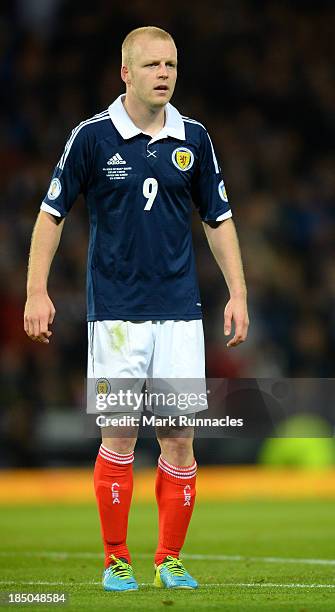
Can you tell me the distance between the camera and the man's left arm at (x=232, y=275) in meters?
6.07

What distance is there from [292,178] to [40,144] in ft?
10.9

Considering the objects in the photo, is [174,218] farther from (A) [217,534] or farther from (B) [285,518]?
(B) [285,518]

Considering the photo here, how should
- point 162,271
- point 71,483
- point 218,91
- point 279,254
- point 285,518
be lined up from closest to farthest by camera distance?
1. point 162,271
2. point 285,518
3. point 71,483
4. point 279,254
5. point 218,91

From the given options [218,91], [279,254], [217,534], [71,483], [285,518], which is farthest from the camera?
[218,91]

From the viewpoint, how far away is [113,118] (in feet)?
19.9

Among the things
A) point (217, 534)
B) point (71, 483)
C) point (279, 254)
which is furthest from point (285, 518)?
point (279, 254)

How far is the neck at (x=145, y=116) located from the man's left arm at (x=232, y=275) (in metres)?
0.53

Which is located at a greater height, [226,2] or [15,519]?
[226,2]

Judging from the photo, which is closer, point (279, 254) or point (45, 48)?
point (279, 254)

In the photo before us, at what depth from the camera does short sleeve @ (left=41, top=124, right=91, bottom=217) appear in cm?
599

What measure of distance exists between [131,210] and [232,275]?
0.56 metres

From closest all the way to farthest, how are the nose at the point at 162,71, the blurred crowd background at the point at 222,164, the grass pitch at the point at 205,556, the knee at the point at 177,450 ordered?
1. the grass pitch at the point at 205,556
2. the nose at the point at 162,71
3. the knee at the point at 177,450
4. the blurred crowd background at the point at 222,164

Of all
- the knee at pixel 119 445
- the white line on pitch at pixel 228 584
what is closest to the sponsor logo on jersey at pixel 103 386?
the knee at pixel 119 445

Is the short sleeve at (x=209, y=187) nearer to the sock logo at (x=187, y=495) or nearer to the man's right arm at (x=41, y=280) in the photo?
the man's right arm at (x=41, y=280)
